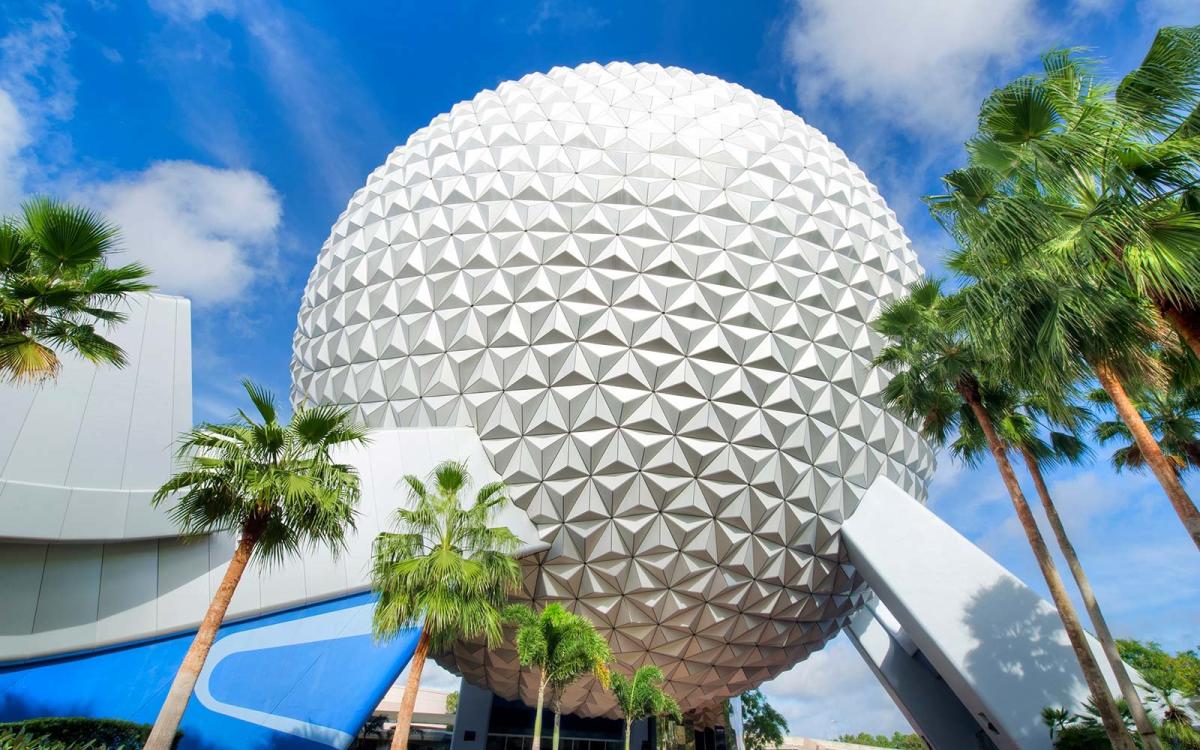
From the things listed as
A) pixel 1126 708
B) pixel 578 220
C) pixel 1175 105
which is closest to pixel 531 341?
pixel 578 220

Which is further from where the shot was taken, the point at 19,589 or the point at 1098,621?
the point at 1098,621

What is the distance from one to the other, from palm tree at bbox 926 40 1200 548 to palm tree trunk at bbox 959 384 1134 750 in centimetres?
380

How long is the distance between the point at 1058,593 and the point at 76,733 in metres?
14.5

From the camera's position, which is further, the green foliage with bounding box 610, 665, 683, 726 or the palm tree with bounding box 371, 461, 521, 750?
the green foliage with bounding box 610, 665, 683, 726

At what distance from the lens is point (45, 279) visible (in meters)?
6.27

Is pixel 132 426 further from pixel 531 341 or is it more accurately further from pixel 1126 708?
pixel 1126 708

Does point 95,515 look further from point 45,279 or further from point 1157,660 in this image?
point 1157,660

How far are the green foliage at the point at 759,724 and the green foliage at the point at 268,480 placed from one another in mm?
33831

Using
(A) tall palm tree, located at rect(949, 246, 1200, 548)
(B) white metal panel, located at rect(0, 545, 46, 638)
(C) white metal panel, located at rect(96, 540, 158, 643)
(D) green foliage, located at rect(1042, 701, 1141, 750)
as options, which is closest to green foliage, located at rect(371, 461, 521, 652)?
(C) white metal panel, located at rect(96, 540, 158, 643)

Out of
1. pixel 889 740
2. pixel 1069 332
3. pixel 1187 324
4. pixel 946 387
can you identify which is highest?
pixel 946 387

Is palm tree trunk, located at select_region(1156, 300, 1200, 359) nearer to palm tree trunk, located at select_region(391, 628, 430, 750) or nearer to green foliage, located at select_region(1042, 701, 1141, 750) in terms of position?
green foliage, located at select_region(1042, 701, 1141, 750)

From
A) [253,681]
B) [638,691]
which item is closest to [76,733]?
[253,681]

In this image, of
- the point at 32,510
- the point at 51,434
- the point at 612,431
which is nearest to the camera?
the point at 32,510

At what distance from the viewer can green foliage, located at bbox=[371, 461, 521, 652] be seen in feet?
29.4
